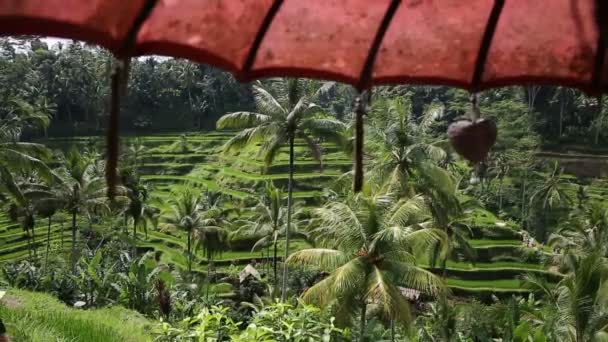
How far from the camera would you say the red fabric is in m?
1.32

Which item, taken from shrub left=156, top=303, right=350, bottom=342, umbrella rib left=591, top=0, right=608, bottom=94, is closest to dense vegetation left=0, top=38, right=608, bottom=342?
shrub left=156, top=303, right=350, bottom=342

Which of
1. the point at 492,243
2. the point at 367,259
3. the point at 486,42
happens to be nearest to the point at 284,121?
the point at 367,259

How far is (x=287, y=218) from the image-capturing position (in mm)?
19922

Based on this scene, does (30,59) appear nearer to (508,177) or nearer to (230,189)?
(230,189)

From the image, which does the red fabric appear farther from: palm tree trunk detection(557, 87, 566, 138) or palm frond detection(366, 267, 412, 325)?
palm tree trunk detection(557, 87, 566, 138)

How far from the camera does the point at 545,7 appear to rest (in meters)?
1.46

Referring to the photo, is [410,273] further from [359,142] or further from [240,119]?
[359,142]

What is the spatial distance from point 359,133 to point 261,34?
36cm

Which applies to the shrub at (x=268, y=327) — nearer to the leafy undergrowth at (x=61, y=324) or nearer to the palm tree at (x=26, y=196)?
the leafy undergrowth at (x=61, y=324)

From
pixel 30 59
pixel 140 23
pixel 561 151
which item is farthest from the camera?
pixel 30 59

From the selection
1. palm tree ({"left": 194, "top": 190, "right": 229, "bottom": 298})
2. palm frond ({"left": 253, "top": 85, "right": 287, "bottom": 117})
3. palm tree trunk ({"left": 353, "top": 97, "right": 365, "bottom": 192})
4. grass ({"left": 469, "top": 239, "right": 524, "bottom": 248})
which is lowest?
grass ({"left": 469, "top": 239, "right": 524, "bottom": 248})

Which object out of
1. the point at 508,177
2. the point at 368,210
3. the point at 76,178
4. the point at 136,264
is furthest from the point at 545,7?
the point at 508,177

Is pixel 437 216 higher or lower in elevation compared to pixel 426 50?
lower

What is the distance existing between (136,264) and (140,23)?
16435 mm
